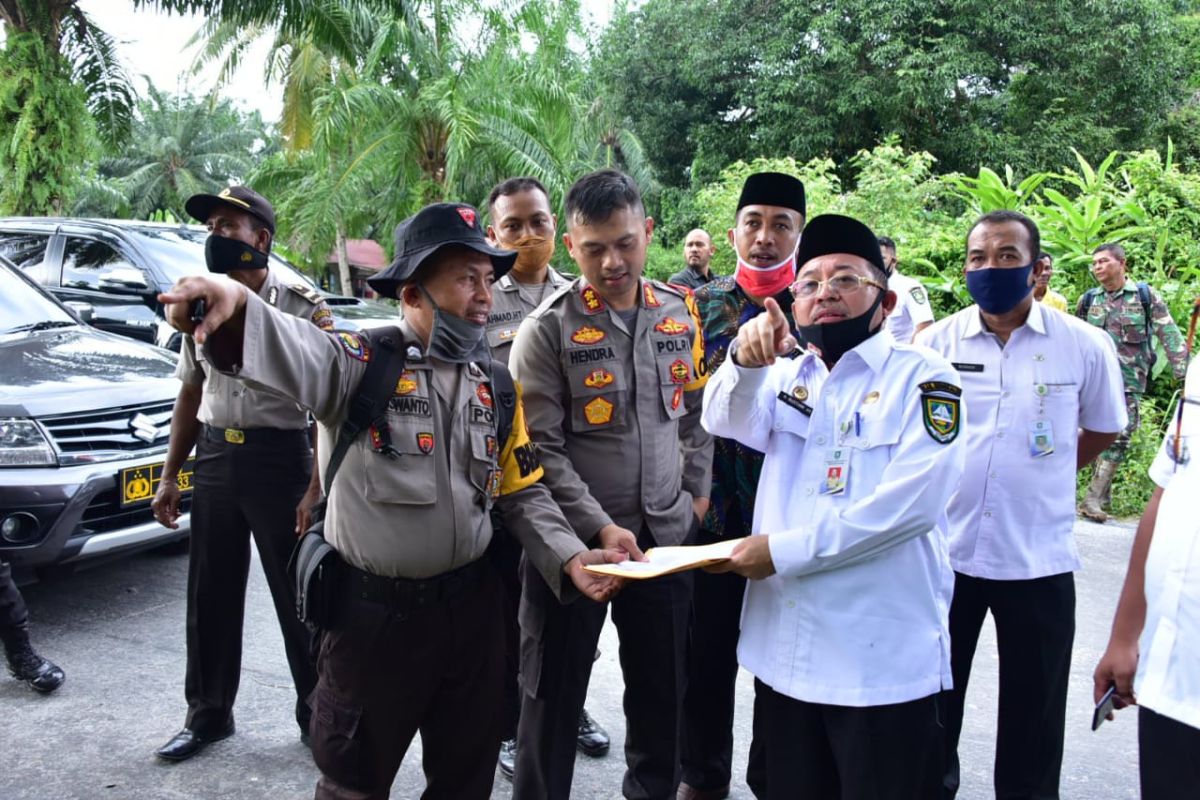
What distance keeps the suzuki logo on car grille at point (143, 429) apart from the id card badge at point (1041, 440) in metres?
3.96

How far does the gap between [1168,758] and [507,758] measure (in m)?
2.35

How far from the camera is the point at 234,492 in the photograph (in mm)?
3414

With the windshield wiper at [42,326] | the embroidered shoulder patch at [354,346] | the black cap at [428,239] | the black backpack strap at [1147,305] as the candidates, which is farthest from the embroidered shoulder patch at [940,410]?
the black backpack strap at [1147,305]

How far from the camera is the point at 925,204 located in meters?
12.3

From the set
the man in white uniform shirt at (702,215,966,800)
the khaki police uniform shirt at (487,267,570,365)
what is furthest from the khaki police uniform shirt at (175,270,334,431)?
the man in white uniform shirt at (702,215,966,800)

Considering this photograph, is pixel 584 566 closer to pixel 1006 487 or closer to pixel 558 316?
pixel 558 316

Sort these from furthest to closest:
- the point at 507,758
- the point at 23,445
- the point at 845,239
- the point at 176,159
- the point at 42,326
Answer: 1. the point at 176,159
2. the point at 42,326
3. the point at 23,445
4. the point at 507,758
5. the point at 845,239

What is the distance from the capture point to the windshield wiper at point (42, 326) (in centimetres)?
514

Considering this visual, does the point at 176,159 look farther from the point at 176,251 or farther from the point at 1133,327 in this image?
the point at 1133,327

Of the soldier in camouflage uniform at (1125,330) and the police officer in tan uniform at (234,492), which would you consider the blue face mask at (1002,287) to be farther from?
the soldier in camouflage uniform at (1125,330)

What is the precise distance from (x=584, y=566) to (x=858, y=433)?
0.82 meters

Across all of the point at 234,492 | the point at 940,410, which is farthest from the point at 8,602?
the point at 940,410

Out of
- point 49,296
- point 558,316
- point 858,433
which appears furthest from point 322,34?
point 858,433

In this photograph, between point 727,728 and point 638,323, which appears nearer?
point 638,323
